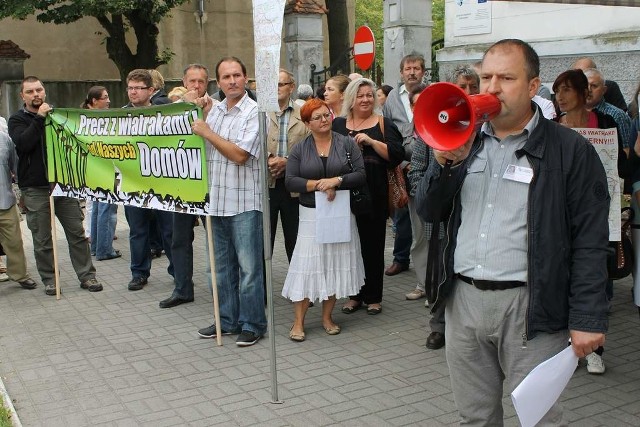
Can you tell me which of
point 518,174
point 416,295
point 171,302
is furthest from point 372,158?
point 518,174

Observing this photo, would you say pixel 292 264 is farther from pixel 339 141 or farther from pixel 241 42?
pixel 241 42

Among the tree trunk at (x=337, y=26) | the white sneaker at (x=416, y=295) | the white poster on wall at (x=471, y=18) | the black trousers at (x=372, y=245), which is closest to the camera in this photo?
the black trousers at (x=372, y=245)

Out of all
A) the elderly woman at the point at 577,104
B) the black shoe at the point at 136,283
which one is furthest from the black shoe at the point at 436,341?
the black shoe at the point at 136,283

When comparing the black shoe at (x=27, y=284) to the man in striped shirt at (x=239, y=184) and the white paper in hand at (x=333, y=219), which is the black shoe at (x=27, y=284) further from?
the white paper in hand at (x=333, y=219)

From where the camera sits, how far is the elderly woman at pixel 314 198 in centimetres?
598

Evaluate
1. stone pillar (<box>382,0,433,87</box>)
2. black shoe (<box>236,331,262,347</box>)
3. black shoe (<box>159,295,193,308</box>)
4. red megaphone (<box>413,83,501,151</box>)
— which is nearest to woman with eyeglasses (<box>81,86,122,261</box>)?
black shoe (<box>159,295,193,308</box>)

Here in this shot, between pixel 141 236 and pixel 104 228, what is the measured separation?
1689mm

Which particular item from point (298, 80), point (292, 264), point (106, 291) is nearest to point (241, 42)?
point (298, 80)

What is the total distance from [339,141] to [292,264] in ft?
3.40

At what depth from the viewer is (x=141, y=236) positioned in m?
7.82

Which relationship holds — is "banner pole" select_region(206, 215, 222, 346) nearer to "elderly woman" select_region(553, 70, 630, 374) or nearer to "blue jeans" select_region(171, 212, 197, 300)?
"blue jeans" select_region(171, 212, 197, 300)

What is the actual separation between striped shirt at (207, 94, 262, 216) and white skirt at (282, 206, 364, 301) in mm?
464

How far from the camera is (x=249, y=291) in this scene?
5.93m

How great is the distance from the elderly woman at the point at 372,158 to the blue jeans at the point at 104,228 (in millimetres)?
3758
